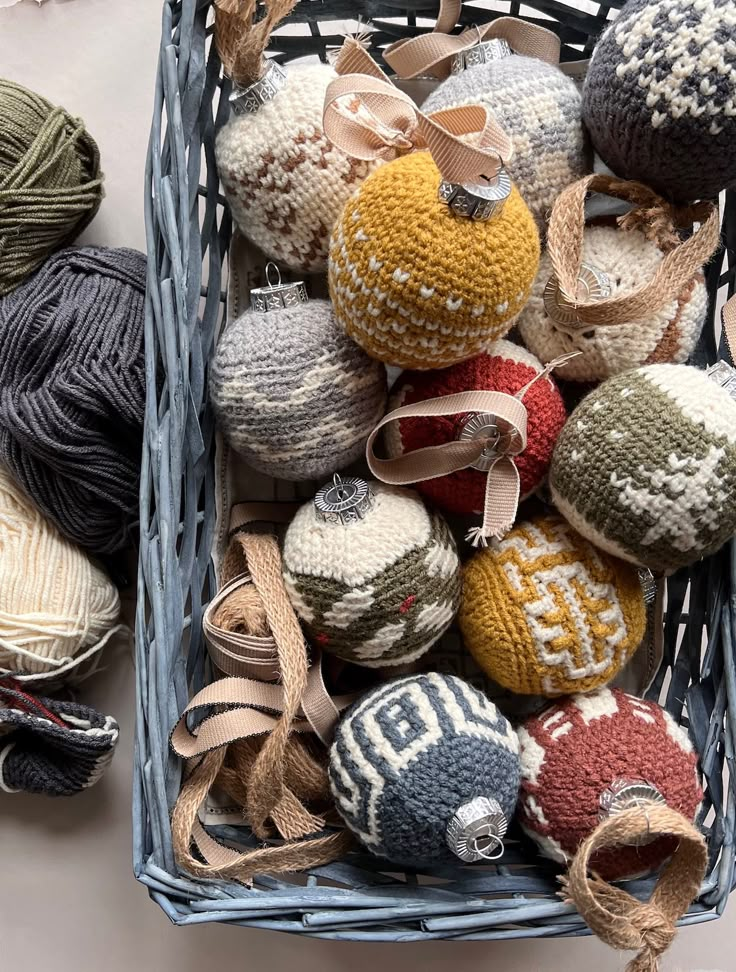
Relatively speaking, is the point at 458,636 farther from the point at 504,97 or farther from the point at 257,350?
the point at 504,97

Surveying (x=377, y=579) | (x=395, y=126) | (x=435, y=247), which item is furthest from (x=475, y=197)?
(x=377, y=579)

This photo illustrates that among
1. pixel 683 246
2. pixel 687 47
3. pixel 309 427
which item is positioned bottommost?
pixel 309 427

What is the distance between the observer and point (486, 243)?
0.50 metres

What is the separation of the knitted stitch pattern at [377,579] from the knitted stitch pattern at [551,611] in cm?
3

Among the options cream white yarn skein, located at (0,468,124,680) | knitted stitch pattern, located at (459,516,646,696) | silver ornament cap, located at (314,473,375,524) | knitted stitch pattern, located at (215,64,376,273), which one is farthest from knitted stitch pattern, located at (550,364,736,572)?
cream white yarn skein, located at (0,468,124,680)

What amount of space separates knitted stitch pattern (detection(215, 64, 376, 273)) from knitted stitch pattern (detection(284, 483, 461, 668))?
20cm

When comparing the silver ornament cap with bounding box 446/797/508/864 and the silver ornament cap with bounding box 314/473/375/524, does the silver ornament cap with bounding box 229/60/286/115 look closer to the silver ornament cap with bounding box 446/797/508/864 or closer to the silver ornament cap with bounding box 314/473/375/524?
the silver ornament cap with bounding box 314/473/375/524

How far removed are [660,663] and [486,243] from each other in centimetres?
38

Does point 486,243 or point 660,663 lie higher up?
point 486,243

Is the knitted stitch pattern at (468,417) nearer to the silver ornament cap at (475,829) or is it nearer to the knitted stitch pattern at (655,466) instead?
the knitted stitch pattern at (655,466)

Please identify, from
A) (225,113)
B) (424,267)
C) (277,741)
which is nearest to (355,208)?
(424,267)

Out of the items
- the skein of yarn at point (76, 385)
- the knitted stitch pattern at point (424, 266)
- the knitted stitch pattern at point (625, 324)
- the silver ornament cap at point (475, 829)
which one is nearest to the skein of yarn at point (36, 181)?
the skein of yarn at point (76, 385)

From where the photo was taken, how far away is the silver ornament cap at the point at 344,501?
58 cm

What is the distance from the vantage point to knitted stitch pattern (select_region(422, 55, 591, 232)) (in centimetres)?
59
